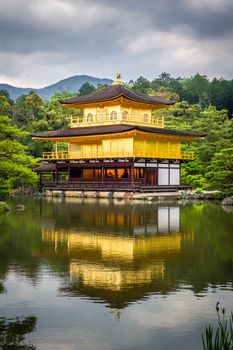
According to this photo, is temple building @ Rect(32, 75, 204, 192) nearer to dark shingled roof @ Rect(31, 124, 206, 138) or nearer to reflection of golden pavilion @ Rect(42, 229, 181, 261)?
dark shingled roof @ Rect(31, 124, 206, 138)

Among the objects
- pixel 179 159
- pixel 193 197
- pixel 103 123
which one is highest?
pixel 103 123

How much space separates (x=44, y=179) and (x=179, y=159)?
1564 centimetres

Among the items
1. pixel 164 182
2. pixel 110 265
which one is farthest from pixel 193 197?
pixel 110 265

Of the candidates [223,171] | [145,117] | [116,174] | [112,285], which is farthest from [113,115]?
[112,285]

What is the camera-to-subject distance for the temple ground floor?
48219 millimetres

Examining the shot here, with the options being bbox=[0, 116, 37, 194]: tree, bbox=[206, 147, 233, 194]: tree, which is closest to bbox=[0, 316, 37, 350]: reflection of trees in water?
bbox=[0, 116, 37, 194]: tree

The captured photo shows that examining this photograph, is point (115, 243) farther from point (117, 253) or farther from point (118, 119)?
point (118, 119)

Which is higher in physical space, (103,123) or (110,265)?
(103,123)

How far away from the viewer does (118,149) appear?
5028 cm

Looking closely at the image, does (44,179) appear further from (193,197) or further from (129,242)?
(129,242)

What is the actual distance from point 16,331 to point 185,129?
53443 millimetres

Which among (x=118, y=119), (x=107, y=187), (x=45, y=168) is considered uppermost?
(x=118, y=119)

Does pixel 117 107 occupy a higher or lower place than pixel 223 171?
higher

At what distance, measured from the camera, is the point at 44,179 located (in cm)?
5900
